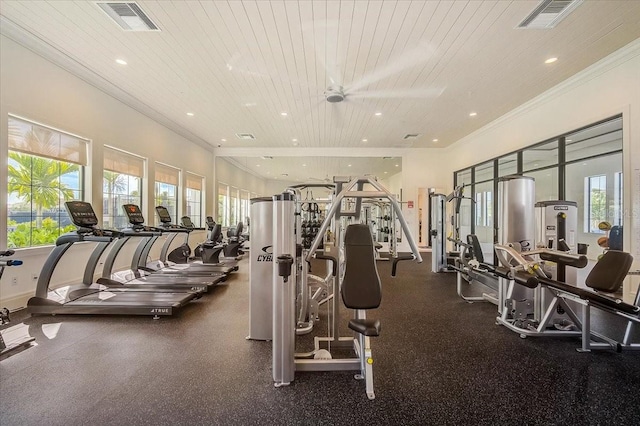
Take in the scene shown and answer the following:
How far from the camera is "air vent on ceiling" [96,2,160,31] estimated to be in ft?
10.0

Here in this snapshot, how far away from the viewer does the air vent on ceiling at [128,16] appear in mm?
3053

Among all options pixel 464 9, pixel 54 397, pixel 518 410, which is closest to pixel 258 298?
pixel 54 397

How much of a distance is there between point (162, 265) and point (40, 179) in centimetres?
265

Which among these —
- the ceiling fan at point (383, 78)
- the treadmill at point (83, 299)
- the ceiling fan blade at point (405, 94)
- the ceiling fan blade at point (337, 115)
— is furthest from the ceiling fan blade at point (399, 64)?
the treadmill at point (83, 299)

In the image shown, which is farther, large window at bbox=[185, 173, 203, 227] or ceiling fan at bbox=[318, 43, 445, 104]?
large window at bbox=[185, 173, 203, 227]

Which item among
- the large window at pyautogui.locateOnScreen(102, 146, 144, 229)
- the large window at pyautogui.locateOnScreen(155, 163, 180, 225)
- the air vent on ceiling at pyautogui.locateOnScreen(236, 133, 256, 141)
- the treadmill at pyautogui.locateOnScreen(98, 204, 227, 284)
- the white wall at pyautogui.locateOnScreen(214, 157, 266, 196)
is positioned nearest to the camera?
the treadmill at pyautogui.locateOnScreen(98, 204, 227, 284)

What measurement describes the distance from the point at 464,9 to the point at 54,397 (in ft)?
16.4

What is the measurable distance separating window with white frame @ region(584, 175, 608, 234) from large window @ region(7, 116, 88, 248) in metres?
8.70

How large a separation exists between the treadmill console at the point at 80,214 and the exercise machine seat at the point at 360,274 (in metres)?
3.57

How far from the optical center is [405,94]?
209 inches

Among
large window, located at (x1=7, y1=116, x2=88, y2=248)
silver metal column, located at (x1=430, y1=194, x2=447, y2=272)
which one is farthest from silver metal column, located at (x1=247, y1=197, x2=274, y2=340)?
silver metal column, located at (x1=430, y1=194, x2=447, y2=272)

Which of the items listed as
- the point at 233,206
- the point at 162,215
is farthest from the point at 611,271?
the point at 233,206

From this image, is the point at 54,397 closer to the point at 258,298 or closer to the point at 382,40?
the point at 258,298

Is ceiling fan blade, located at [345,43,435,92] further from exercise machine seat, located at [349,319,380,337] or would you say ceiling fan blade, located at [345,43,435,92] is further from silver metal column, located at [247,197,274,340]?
exercise machine seat, located at [349,319,380,337]
